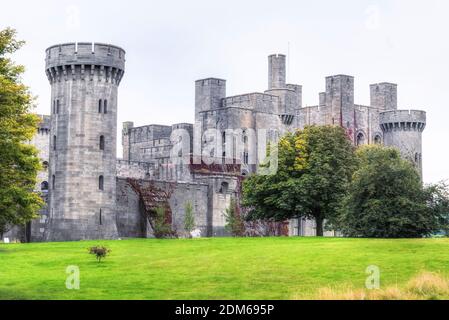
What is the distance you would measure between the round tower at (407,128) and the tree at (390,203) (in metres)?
53.0

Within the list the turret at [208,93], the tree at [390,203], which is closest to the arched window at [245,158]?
the turret at [208,93]

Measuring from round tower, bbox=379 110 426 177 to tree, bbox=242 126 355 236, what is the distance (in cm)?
3917

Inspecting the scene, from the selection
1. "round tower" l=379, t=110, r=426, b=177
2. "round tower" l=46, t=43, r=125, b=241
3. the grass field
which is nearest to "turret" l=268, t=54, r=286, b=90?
"round tower" l=379, t=110, r=426, b=177

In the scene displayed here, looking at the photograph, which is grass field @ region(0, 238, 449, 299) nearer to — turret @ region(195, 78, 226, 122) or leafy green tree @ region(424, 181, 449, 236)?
leafy green tree @ region(424, 181, 449, 236)

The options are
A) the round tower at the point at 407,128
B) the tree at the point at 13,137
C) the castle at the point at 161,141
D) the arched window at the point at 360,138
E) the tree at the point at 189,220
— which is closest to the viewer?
the tree at the point at 13,137

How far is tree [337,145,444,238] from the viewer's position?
51.1 metres

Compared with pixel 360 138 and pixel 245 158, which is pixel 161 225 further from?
pixel 360 138

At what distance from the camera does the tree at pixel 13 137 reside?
3225 cm

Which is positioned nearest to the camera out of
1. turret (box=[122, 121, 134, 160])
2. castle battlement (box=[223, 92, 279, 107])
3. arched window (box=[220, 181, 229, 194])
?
arched window (box=[220, 181, 229, 194])

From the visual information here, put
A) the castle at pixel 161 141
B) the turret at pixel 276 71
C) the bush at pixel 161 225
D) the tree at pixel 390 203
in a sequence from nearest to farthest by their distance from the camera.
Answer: the tree at pixel 390 203 → the castle at pixel 161 141 → the bush at pixel 161 225 → the turret at pixel 276 71

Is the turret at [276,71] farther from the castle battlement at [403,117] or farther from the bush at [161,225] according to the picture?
the bush at [161,225]

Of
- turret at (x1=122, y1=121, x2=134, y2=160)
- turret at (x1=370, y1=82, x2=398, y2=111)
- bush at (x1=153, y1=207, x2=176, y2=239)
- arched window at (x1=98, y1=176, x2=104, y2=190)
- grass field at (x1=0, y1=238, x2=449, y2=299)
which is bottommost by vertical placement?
grass field at (x1=0, y1=238, x2=449, y2=299)

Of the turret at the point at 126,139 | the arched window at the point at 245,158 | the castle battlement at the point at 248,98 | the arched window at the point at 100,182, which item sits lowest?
the arched window at the point at 100,182
